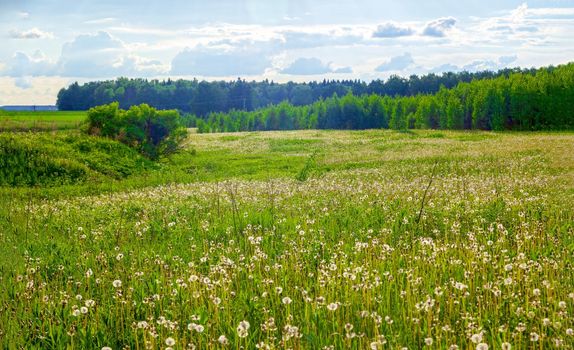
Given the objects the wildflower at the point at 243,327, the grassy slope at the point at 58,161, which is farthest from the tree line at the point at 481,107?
the wildflower at the point at 243,327

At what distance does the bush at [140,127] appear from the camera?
35.4 m

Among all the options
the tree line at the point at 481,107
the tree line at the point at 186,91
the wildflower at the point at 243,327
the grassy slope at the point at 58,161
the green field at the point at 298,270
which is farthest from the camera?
the tree line at the point at 186,91

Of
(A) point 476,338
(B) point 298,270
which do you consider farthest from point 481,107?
(A) point 476,338

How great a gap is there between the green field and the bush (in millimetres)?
17458

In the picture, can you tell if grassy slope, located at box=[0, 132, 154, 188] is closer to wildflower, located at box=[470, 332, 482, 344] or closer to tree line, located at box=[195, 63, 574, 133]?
wildflower, located at box=[470, 332, 482, 344]

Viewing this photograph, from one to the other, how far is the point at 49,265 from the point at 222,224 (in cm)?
364

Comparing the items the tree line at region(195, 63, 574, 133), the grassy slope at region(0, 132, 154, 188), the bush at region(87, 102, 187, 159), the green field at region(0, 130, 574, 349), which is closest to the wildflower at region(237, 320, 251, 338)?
the green field at region(0, 130, 574, 349)

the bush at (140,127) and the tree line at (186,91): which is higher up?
the tree line at (186,91)

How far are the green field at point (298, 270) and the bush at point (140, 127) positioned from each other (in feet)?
57.3

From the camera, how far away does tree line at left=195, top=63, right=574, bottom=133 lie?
273 feet

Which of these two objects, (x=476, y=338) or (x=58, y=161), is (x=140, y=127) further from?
(x=476, y=338)

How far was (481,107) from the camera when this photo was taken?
89.3 meters

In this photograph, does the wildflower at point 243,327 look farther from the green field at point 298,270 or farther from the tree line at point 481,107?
the tree line at point 481,107

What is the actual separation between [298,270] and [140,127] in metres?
31.2
